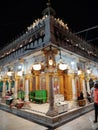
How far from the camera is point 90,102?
10.7 m

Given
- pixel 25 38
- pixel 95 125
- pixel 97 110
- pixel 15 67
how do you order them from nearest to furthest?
pixel 95 125 < pixel 97 110 < pixel 25 38 < pixel 15 67

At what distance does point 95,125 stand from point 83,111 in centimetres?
289

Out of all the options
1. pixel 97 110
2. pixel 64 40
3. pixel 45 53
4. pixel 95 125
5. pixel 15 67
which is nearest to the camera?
pixel 95 125

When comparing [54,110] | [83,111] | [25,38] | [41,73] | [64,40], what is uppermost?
[25,38]

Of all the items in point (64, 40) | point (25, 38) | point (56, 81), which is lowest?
point (56, 81)

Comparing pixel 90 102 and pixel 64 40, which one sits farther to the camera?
pixel 90 102

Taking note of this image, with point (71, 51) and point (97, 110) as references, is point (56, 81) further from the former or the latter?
point (97, 110)

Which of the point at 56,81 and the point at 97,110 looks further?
the point at 56,81

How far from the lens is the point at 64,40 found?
28.1ft

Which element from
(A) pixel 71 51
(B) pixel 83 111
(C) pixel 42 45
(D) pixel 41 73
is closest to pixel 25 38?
(C) pixel 42 45

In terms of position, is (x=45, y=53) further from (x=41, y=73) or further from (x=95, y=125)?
(x=41, y=73)

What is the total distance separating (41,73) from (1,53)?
5330 millimetres

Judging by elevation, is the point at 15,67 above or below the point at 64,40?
below

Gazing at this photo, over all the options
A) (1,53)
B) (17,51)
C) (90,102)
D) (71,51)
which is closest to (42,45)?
(71,51)
